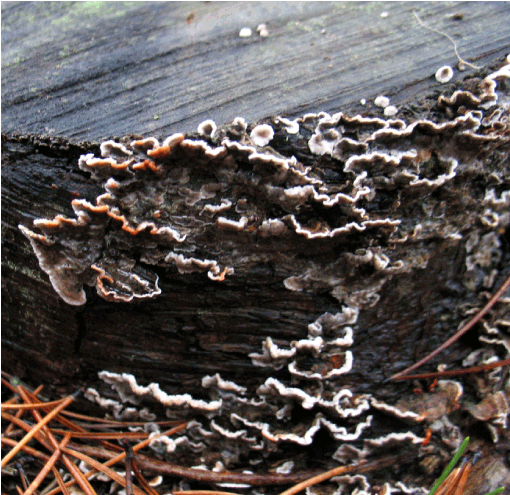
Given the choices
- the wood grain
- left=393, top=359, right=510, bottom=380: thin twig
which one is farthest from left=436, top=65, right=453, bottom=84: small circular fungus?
left=393, top=359, right=510, bottom=380: thin twig

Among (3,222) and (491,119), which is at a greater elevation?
(3,222)

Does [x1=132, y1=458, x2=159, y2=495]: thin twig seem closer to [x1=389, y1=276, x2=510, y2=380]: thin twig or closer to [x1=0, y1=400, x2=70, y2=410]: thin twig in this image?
[x1=0, y1=400, x2=70, y2=410]: thin twig

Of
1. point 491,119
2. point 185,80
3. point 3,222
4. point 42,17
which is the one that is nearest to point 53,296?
point 3,222

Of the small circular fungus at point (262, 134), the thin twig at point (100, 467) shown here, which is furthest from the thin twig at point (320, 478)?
the small circular fungus at point (262, 134)

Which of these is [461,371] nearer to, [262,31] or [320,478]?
[320,478]

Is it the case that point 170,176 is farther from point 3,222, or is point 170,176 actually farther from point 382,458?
point 382,458

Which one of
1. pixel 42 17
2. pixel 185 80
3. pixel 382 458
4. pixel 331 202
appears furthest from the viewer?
pixel 42 17
